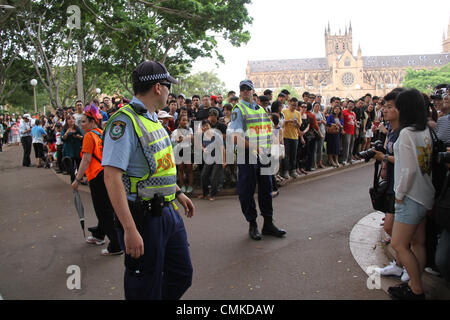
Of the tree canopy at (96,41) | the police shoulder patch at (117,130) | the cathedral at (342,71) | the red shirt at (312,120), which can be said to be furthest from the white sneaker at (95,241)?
the cathedral at (342,71)

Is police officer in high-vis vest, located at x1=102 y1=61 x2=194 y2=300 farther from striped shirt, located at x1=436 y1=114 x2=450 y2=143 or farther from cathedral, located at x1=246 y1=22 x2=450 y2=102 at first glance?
cathedral, located at x1=246 y1=22 x2=450 y2=102

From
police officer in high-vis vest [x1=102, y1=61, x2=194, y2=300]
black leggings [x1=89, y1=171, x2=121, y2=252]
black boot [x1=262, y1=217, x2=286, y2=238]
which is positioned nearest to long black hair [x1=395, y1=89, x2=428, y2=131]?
police officer in high-vis vest [x1=102, y1=61, x2=194, y2=300]

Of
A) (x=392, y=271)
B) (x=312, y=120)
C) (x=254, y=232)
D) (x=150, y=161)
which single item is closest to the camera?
(x=150, y=161)

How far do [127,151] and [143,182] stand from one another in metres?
0.26

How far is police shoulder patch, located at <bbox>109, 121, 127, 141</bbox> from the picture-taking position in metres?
2.28

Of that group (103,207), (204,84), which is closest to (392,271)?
(103,207)

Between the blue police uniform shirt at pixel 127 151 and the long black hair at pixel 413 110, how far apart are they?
2219 mm

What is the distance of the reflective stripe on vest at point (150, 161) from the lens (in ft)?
7.75

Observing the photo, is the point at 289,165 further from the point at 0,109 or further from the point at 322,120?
the point at 0,109

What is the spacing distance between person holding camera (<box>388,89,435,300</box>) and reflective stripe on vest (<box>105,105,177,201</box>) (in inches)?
80.4

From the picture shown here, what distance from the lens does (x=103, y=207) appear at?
4.98m

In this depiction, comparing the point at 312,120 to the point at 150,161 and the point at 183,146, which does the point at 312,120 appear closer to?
the point at 183,146
